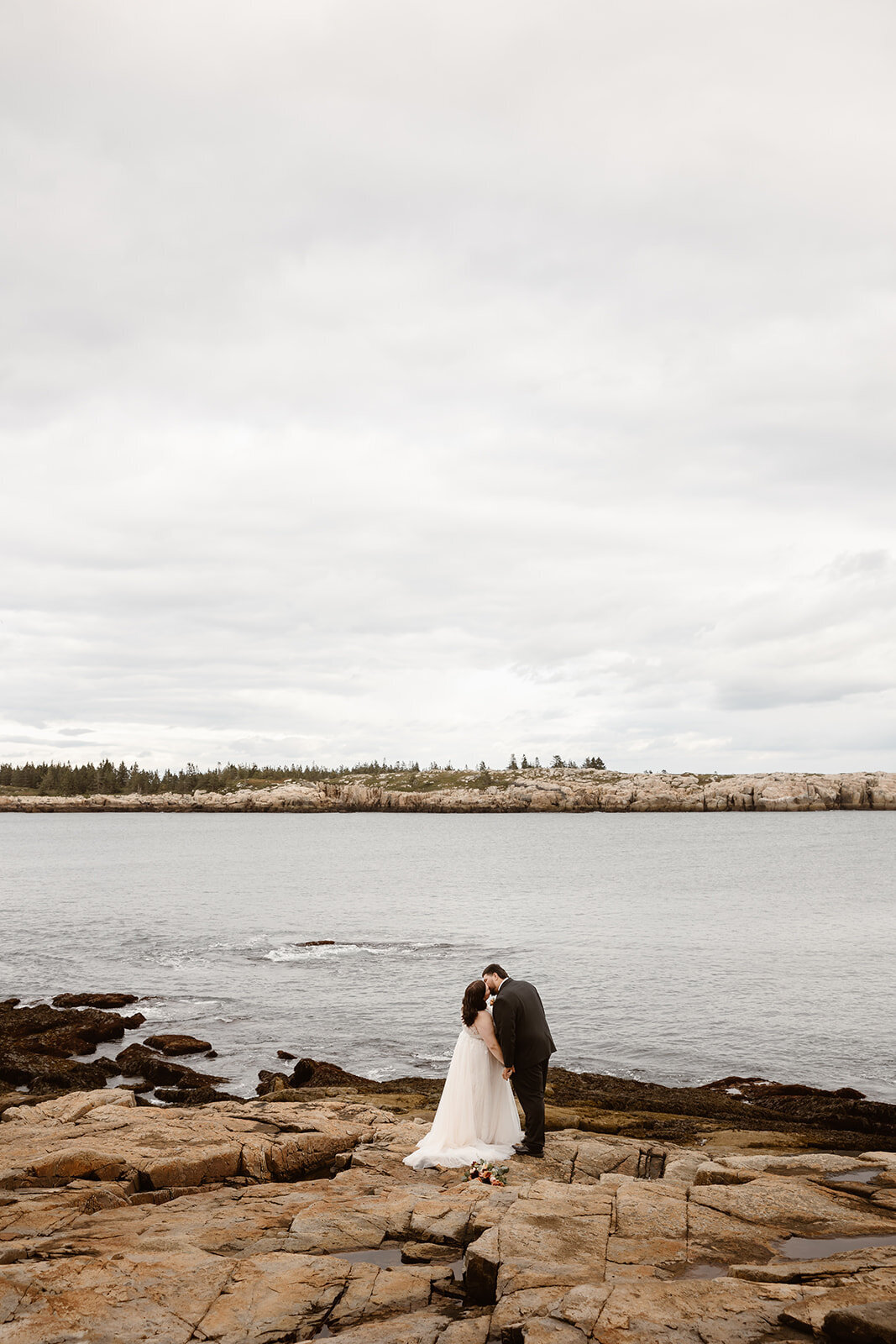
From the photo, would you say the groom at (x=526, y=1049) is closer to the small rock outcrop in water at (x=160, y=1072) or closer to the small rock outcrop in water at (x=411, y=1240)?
the small rock outcrop in water at (x=411, y=1240)

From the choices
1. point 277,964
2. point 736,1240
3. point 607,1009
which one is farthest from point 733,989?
point 736,1240

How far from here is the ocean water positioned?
1028 inches

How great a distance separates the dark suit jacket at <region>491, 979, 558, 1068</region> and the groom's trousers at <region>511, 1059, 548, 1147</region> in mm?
136

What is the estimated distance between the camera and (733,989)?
1321 inches


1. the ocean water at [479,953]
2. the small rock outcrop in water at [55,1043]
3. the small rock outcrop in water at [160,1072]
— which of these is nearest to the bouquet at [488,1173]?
the small rock outcrop in water at [160,1072]

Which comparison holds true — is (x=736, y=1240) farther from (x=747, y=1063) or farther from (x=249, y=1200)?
(x=747, y=1063)

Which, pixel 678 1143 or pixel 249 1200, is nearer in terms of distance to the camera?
pixel 249 1200

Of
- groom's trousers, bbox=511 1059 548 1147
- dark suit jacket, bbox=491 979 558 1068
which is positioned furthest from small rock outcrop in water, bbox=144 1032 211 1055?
dark suit jacket, bbox=491 979 558 1068

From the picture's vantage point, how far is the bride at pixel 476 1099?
13.1 m

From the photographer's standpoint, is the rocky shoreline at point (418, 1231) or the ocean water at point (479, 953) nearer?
the rocky shoreline at point (418, 1231)

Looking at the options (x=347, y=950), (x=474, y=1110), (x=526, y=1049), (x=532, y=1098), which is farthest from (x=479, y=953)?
(x=526, y=1049)

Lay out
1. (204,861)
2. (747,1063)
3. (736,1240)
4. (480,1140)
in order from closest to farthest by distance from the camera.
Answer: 1. (736,1240)
2. (480,1140)
3. (747,1063)
4. (204,861)

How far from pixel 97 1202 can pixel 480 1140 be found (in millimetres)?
5475

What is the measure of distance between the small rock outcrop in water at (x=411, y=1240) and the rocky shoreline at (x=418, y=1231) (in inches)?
1.1
